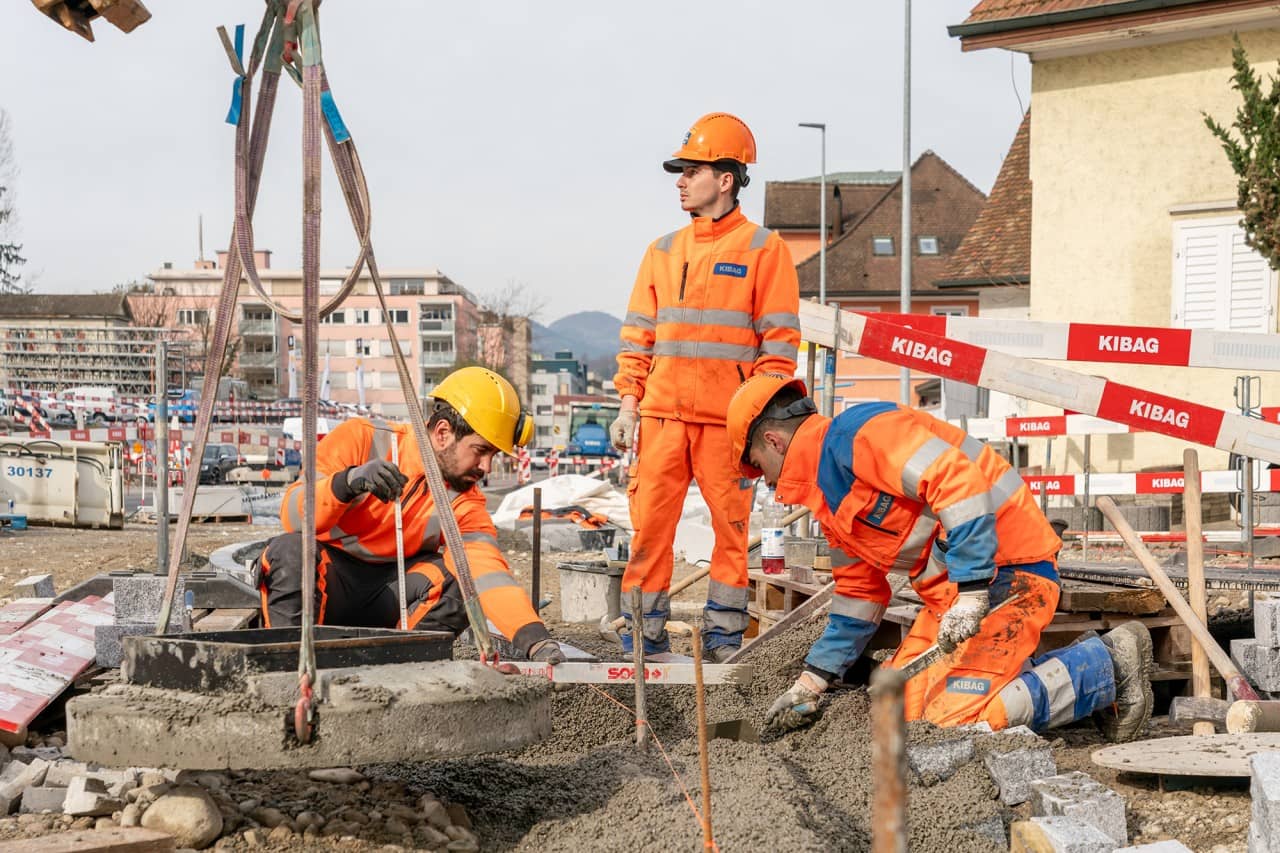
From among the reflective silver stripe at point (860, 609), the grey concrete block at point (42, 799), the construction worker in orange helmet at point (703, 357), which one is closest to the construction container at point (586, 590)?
the construction worker in orange helmet at point (703, 357)

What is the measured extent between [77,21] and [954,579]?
123 inches

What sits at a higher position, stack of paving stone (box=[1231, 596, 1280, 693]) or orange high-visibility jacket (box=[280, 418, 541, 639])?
orange high-visibility jacket (box=[280, 418, 541, 639])

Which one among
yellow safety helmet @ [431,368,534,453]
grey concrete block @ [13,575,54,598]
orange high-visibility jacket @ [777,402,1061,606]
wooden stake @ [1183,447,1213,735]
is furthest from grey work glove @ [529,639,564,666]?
grey concrete block @ [13,575,54,598]

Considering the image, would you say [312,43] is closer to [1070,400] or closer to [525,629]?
[525,629]

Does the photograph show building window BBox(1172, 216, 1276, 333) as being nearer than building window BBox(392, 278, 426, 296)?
Yes

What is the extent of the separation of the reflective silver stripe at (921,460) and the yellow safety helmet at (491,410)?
1.32 metres

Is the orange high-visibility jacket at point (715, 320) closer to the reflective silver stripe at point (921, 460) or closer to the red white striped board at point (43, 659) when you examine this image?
the reflective silver stripe at point (921, 460)

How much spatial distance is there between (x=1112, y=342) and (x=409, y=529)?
4.24m

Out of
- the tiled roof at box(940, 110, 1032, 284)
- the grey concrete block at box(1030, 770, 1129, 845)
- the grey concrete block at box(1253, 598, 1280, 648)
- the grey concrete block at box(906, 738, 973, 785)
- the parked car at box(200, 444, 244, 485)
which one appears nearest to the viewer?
the grey concrete block at box(1030, 770, 1129, 845)

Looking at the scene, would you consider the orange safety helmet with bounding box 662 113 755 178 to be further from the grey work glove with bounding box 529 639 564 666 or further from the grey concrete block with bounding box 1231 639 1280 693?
the grey concrete block with bounding box 1231 639 1280 693

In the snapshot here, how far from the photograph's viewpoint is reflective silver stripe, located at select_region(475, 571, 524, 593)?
4.51 meters

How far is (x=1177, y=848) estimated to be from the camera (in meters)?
3.15

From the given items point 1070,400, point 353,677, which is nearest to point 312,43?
point 353,677

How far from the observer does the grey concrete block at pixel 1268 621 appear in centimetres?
515
